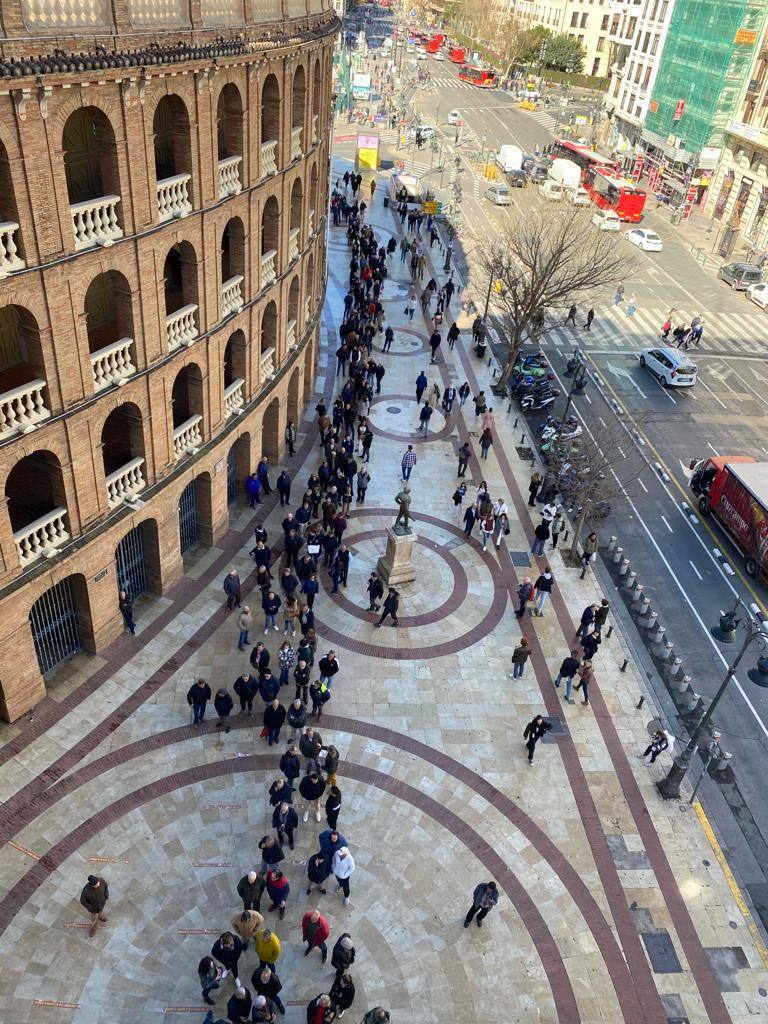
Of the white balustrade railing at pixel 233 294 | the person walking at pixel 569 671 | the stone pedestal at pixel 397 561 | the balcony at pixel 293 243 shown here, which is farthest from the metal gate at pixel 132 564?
the person walking at pixel 569 671

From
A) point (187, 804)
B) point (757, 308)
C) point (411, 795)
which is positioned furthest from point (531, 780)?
point (757, 308)

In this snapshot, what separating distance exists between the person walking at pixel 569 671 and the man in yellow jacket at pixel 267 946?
400 inches

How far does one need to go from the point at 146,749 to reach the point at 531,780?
9145 millimetres

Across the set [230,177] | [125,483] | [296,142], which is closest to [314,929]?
[125,483]

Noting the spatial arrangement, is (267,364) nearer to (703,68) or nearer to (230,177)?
(230,177)

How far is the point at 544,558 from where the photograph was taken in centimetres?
2672

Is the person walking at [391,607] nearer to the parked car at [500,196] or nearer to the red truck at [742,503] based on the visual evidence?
the red truck at [742,503]

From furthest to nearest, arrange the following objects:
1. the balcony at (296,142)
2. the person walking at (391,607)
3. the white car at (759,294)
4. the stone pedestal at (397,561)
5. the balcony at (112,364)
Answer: the white car at (759,294)
the balcony at (296,142)
the stone pedestal at (397,561)
the person walking at (391,607)
the balcony at (112,364)

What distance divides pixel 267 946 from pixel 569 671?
10.4 meters

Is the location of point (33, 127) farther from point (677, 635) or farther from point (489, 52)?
point (489, 52)

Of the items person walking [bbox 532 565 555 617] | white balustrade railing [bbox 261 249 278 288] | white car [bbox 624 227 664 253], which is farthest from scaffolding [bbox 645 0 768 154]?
person walking [bbox 532 565 555 617]

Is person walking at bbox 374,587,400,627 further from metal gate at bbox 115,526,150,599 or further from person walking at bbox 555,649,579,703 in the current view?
metal gate at bbox 115,526,150,599

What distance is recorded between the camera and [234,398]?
24109 millimetres

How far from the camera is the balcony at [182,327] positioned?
1991 centimetres
